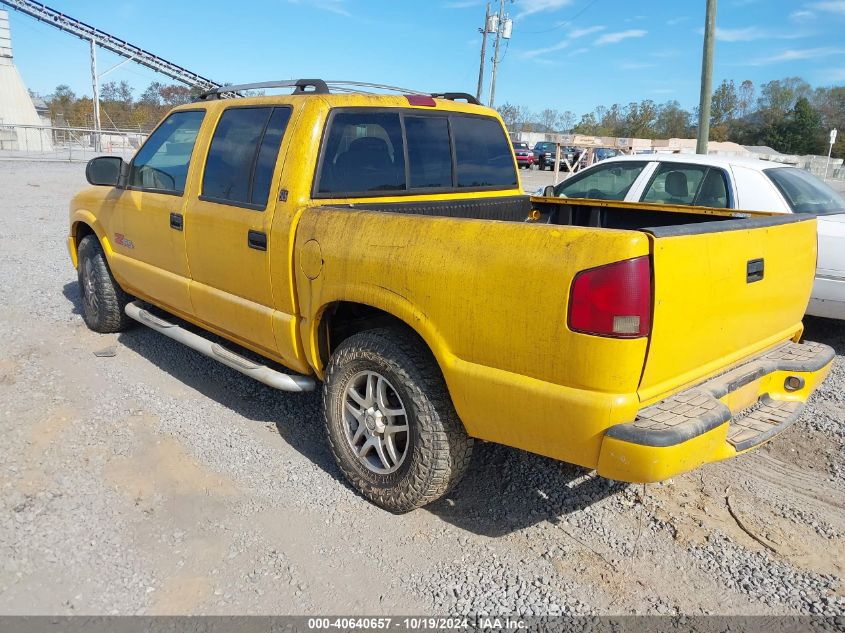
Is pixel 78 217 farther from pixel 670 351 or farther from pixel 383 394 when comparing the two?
pixel 670 351

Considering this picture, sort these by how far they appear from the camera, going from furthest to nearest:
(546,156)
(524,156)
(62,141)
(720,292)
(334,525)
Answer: (62,141) < (546,156) < (524,156) < (334,525) < (720,292)

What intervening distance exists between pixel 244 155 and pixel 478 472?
92.1 inches

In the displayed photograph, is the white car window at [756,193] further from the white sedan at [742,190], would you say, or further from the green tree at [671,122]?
the green tree at [671,122]

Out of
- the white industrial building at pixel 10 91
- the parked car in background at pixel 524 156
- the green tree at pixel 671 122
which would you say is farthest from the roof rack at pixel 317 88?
the green tree at pixel 671 122

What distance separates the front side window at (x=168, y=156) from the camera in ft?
14.6

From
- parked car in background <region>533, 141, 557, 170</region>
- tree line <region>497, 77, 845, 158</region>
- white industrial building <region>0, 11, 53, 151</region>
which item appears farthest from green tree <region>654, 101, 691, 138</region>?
white industrial building <region>0, 11, 53, 151</region>

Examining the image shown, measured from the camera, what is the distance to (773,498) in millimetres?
3453

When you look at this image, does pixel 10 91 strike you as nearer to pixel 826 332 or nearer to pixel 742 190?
pixel 742 190

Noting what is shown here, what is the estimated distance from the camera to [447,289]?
8.96 feet

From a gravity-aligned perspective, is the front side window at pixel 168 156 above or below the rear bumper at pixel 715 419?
above

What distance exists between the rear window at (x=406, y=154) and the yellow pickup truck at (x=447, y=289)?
0.01 meters

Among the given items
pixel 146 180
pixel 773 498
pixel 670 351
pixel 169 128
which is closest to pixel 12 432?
pixel 146 180

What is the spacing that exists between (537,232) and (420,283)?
60cm

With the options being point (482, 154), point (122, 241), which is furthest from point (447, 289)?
point (122, 241)
